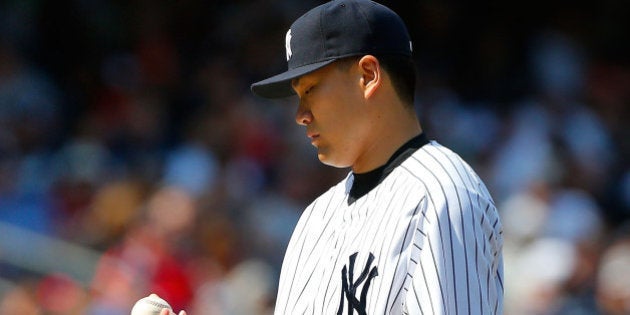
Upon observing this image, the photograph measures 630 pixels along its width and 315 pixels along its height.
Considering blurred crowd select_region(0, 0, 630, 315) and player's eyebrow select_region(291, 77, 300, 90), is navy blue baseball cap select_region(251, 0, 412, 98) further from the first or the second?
blurred crowd select_region(0, 0, 630, 315)

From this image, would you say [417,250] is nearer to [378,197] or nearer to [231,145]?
[378,197]

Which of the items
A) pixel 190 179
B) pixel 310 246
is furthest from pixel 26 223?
pixel 310 246

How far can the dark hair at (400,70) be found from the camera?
91.0 inches

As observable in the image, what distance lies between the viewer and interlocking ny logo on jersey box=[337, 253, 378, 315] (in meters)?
2.18

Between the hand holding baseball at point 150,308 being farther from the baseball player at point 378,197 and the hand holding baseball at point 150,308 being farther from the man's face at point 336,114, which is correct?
the man's face at point 336,114

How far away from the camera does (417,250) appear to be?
6.95 ft

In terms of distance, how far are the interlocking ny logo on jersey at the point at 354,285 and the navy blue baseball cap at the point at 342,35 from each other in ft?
1.36

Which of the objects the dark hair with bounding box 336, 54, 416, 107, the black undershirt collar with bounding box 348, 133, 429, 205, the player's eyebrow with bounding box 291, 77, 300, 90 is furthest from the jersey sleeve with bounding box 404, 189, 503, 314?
the player's eyebrow with bounding box 291, 77, 300, 90

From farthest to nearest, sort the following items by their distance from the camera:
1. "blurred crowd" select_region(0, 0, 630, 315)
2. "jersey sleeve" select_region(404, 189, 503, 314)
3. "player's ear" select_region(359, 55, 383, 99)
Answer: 1. "blurred crowd" select_region(0, 0, 630, 315)
2. "player's ear" select_region(359, 55, 383, 99)
3. "jersey sleeve" select_region(404, 189, 503, 314)

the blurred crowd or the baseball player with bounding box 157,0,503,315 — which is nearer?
the baseball player with bounding box 157,0,503,315

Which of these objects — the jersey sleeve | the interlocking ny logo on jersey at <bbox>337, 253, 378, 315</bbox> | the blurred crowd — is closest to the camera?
the jersey sleeve

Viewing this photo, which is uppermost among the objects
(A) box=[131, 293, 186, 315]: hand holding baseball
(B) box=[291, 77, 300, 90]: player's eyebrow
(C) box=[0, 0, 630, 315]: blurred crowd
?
(C) box=[0, 0, 630, 315]: blurred crowd

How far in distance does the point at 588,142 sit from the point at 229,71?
2.41 metres

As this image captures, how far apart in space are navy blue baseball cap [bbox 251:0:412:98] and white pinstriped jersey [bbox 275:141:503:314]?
0.24m
